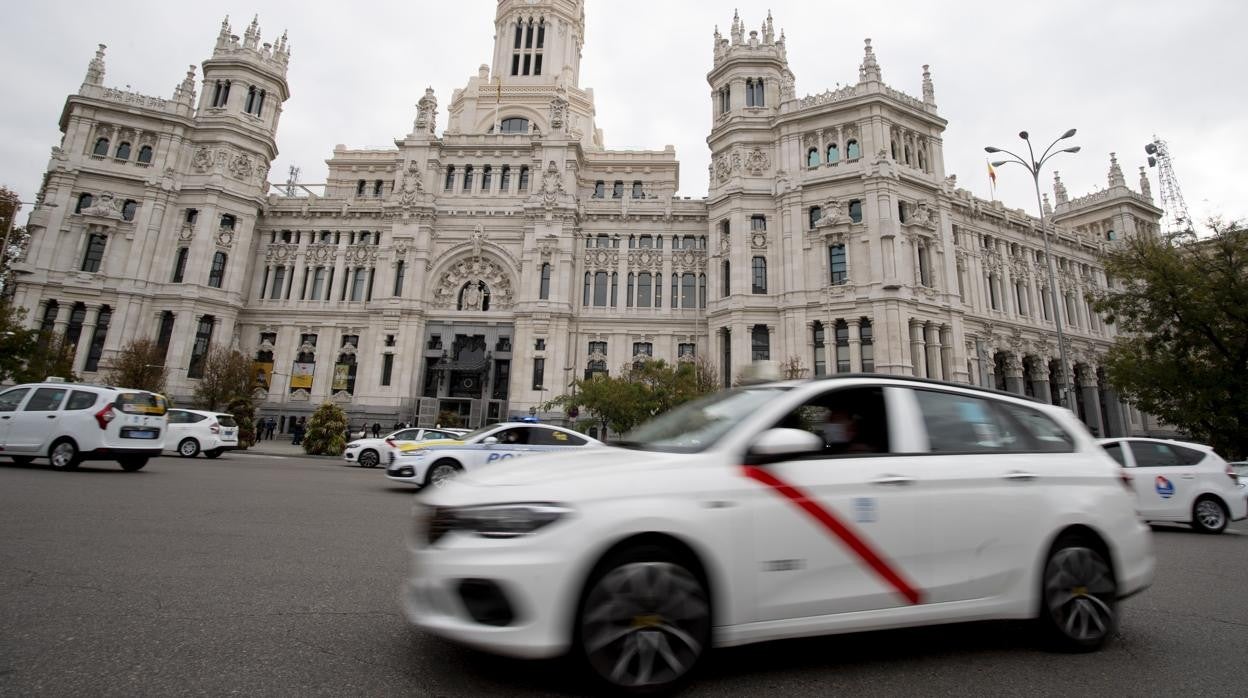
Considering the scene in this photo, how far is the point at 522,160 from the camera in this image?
4322 cm

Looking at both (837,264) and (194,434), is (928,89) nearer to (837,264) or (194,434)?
(837,264)

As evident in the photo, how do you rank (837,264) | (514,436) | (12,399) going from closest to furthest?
(12,399)
(514,436)
(837,264)

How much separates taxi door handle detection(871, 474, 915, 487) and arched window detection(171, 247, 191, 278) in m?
49.5

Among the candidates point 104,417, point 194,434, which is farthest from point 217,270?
point 104,417

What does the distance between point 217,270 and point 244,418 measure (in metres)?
18.5

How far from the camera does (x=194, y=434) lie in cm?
1962

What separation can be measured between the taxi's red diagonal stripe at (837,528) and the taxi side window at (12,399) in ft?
52.5

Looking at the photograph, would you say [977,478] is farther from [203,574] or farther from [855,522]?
[203,574]

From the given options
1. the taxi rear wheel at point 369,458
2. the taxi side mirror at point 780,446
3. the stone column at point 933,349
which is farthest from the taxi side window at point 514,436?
the stone column at point 933,349

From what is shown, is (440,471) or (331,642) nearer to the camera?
(331,642)

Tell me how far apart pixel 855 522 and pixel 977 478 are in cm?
102

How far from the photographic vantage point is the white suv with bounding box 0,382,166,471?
11609 millimetres

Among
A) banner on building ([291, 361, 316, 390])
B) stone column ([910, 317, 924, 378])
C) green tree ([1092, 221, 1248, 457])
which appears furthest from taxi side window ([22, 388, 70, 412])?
stone column ([910, 317, 924, 378])

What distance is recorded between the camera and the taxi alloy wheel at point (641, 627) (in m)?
2.70
